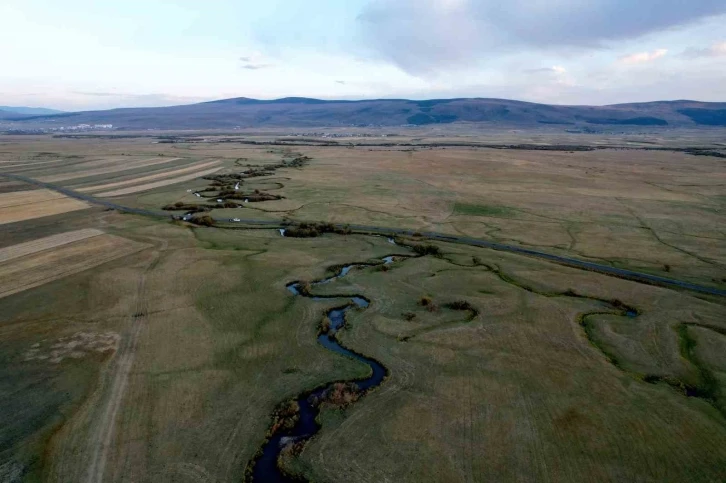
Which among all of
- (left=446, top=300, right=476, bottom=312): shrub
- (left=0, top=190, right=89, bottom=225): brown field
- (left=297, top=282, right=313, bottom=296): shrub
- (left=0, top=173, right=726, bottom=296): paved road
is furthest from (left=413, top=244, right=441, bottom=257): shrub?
(left=0, top=190, right=89, bottom=225): brown field

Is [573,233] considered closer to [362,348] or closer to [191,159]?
[362,348]

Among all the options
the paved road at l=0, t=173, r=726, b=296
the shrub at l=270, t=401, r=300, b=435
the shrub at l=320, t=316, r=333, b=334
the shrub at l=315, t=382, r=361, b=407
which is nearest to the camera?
the shrub at l=270, t=401, r=300, b=435

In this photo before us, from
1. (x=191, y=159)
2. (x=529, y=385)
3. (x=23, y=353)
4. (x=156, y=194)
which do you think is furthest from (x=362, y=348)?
(x=191, y=159)

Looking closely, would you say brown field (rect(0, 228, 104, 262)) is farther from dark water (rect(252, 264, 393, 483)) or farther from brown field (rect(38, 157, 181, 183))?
brown field (rect(38, 157, 181, 183))

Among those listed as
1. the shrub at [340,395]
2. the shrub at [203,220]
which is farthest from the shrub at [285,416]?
the shrub at [203,220]

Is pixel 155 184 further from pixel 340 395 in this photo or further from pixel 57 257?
pixel 340 395

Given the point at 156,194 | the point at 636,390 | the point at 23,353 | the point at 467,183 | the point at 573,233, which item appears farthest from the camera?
the point at 467,183

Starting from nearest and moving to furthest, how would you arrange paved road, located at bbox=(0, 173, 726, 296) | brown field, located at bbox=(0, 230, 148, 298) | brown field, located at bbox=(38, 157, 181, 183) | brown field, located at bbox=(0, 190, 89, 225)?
brown field, located at bbox=(0, 230, 148, 298)
paved road, located at bbox=(0, 173, 726, 296)
brown field, located at bbox=(0, 190, 89, 225)
brown field, located at bbox=(38, 157, 181, 183)
